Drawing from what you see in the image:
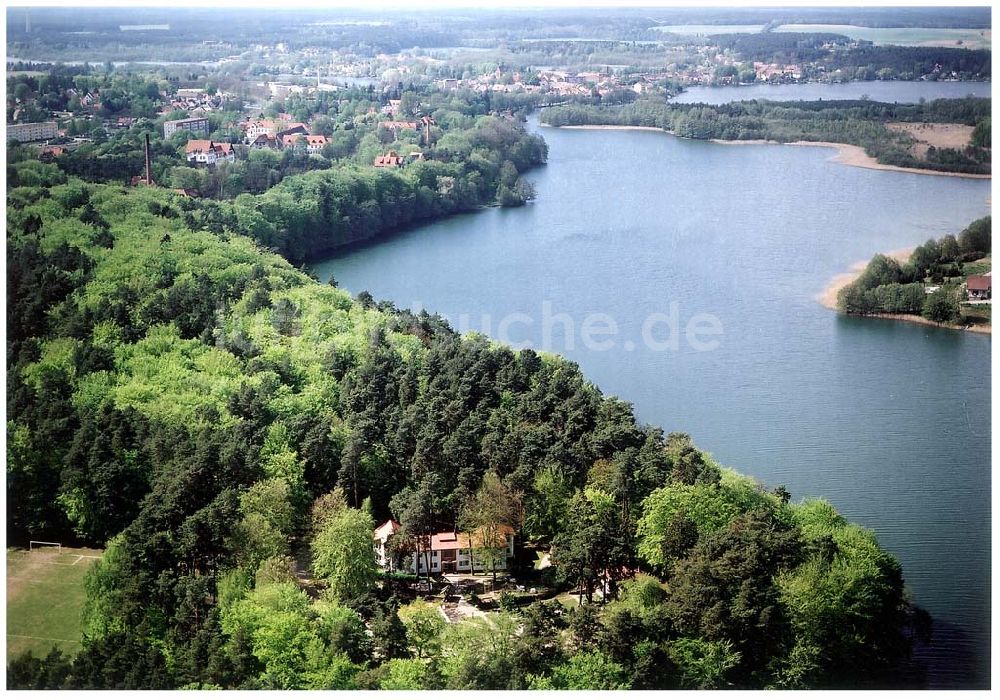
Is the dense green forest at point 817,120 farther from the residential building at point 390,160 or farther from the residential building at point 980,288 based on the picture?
the residential building at point 390,160

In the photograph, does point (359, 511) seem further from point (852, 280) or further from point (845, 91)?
point (845, 91)

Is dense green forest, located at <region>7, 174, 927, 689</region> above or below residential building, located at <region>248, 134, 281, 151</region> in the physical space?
below

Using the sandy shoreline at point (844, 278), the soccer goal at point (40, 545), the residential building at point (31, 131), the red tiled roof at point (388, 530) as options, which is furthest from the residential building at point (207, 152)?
the red tiled roof at point (388, 530)

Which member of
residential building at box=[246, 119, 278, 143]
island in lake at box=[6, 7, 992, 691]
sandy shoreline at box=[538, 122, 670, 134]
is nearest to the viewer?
island in lake at box=[6, 7, 992, 691]

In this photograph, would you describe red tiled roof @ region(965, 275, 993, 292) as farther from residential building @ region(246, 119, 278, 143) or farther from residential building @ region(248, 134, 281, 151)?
residential building @ region(246, 119, 278, 143)

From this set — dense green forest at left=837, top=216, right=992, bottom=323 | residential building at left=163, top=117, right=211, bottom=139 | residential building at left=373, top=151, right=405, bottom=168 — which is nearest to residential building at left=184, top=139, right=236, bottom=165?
residential building at left=163, top=117, right=211, bottom=139
